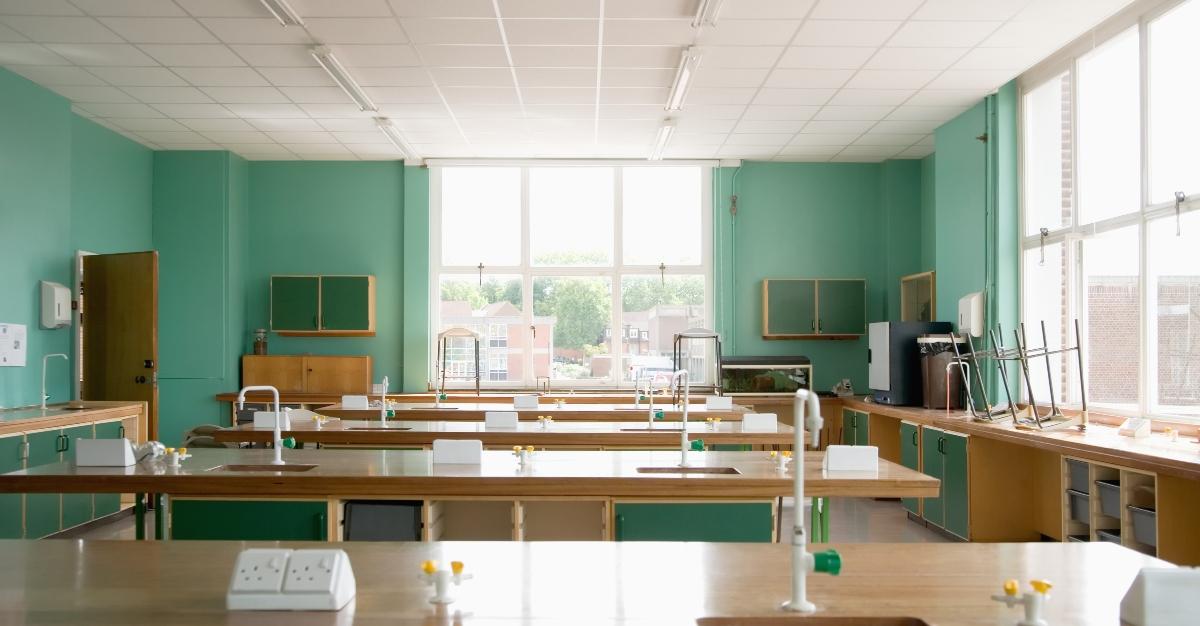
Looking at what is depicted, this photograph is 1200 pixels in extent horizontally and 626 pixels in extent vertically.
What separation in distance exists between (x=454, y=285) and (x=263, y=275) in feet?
7.30

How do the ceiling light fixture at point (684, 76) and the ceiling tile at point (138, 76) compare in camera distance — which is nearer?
the ceiling light fixture at point (684, 76)

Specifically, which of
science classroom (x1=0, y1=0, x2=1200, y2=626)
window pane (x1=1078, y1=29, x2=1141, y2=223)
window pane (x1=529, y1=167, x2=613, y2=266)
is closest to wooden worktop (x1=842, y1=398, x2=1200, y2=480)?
science classroom (x1=0, y1=0, x2=1200, y2=626)

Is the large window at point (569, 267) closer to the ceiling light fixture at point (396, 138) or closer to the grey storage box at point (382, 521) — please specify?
the ceiling light fixture at point (396, 138)

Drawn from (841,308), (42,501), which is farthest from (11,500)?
(841,308)

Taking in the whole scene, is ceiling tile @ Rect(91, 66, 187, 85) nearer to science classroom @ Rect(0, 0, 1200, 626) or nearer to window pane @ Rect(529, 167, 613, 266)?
science classroom @ Rect(0, 0, 1200, 626)

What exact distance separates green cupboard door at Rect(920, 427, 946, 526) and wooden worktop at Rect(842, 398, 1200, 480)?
11 centimetres

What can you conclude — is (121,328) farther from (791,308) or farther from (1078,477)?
(1078,477)

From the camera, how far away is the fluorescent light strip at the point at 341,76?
6.15m

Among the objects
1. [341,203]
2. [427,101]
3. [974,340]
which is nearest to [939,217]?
[974,340]

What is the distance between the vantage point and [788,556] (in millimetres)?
2393

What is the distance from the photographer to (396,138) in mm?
8859

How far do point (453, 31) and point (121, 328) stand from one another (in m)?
4.34

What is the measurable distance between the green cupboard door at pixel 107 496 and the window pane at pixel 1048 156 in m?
7.45

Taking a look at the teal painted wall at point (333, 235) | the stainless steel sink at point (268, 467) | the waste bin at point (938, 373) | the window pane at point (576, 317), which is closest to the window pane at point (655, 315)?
the window pane at point (576, 317)
